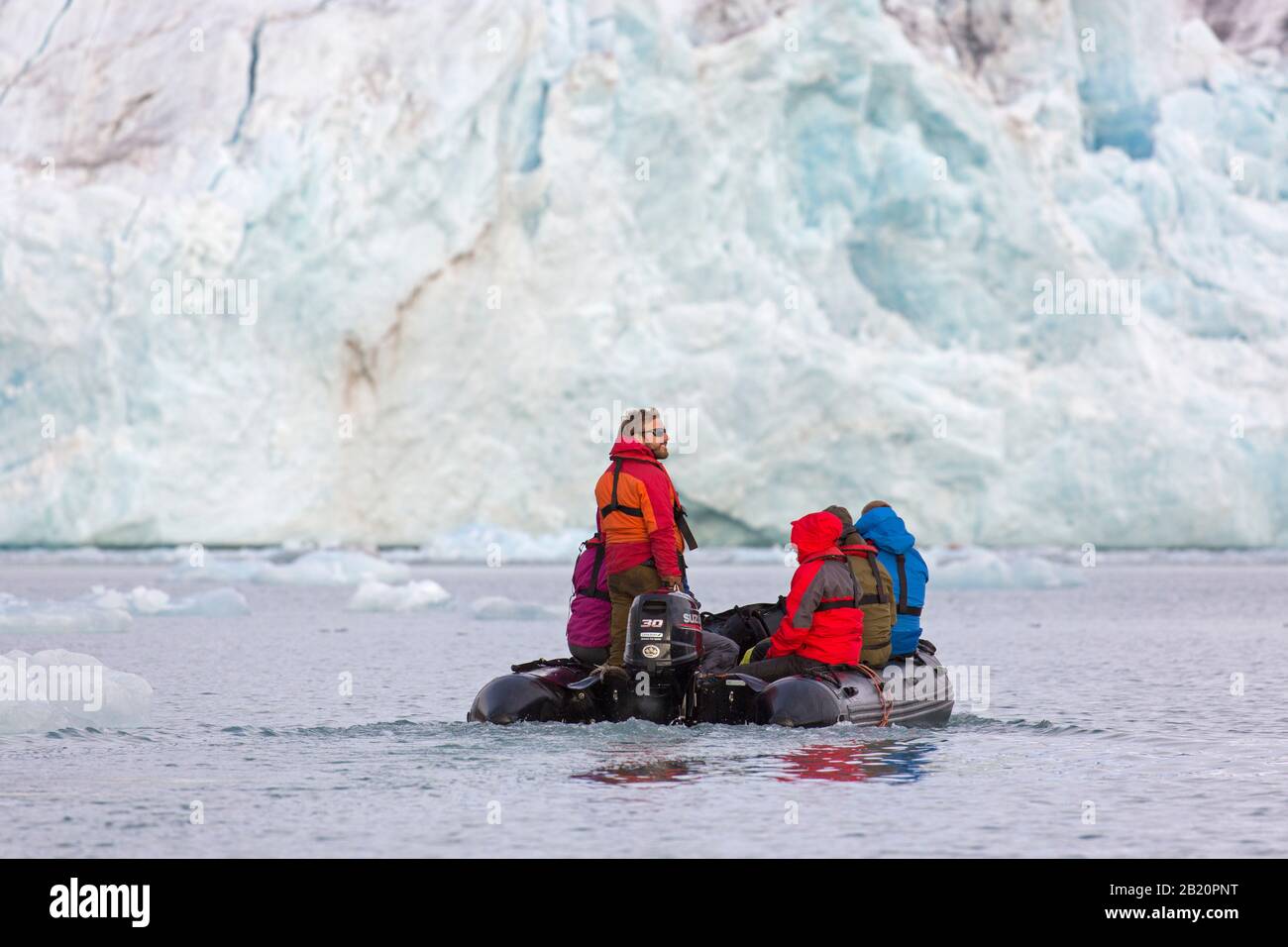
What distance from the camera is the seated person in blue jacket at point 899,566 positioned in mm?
9211

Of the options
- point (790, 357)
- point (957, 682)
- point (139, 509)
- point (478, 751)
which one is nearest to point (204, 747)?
point (478, 751)

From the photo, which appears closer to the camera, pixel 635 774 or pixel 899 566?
pixel 635 774

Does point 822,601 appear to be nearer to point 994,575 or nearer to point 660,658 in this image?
point 660,658

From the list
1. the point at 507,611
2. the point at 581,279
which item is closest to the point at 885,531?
the point at 507,611

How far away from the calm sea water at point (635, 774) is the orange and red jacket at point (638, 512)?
92 cm

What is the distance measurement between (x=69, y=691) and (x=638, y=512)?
3.40 metres

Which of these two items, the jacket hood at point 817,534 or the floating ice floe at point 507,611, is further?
the floating ice floe at point 507,611

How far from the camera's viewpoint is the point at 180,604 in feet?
63.9

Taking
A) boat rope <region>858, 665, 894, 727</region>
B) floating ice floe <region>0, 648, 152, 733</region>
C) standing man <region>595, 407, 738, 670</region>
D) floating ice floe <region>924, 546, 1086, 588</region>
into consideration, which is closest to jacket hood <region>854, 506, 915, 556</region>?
boat rope <region>858, 665, 894, 727</region>

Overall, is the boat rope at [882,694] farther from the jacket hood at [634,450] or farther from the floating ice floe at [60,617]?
the floating ice floe at [60,617]

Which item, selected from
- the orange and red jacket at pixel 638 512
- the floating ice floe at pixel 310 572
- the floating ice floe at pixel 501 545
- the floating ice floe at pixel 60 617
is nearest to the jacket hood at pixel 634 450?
the orange and red jacket at pixel 638 512

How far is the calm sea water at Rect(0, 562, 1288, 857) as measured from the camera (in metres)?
6.23

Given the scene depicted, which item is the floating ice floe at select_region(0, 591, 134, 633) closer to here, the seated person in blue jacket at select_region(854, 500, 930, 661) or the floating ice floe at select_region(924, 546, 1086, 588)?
the seated person in blue jacket at select_region(854, 500, 930, 661)
